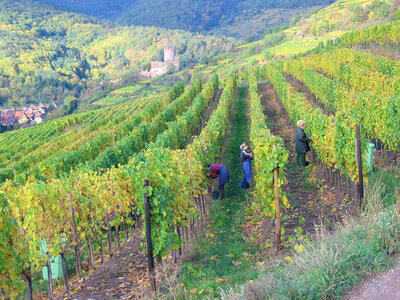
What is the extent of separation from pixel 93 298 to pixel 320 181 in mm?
7600

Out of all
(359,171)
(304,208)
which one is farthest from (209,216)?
(359,171)

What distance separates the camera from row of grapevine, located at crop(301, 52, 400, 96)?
70.3ft

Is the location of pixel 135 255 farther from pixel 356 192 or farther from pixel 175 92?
pixel 175 92

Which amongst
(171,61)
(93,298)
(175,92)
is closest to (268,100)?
(175,92)

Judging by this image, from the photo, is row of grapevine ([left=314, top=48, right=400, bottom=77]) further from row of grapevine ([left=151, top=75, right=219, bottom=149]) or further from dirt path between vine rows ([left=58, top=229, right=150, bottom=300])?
dirt path between vine rows ([left=58, top=229, right=150, bottom=300])

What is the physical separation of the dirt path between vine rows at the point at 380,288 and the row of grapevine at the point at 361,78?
47.0 ft

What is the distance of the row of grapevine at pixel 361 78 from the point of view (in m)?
21.4

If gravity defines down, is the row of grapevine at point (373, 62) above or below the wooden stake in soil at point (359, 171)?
above

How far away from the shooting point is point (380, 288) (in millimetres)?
5078

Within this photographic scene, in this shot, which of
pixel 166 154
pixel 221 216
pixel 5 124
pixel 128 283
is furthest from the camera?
pixel 5 124

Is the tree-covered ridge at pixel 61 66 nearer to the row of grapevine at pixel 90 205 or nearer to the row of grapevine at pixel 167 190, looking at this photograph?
the row of grapevine at pixel 167 190

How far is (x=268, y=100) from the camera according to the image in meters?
34.6

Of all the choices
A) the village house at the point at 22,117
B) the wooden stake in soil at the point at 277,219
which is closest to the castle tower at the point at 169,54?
the village house at the point at 22,117

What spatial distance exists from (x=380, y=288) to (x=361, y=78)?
24.3 m
